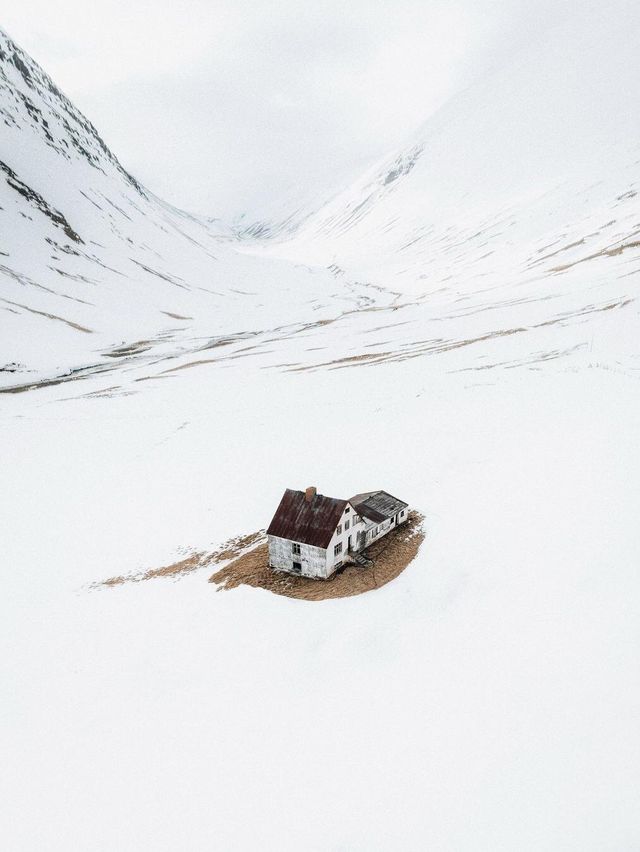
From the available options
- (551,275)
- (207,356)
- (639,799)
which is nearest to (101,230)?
(207,356)

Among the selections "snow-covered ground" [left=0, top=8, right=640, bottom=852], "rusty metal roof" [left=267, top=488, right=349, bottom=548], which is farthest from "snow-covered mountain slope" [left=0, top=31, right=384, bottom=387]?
"rusty metal roof" [left=267, top=488, right=349, bottom=548]

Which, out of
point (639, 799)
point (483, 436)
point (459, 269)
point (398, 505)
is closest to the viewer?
point (639, 799)

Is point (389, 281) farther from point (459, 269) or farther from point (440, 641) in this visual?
point (440, 641)

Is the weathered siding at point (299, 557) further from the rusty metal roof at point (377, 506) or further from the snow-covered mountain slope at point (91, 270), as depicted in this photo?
the snow-covered mountain slope at point (91, 270)

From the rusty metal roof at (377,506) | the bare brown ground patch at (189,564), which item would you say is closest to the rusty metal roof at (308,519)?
the rusty metal roof at (377,506)

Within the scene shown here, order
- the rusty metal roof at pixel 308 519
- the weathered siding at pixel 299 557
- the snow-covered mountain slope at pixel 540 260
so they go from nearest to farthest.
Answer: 1. the rusty metal roof at pixel 308 519
2. the weathered siding at pixel 299 557
3. the snow-covered mountain slope at pixel 540 260

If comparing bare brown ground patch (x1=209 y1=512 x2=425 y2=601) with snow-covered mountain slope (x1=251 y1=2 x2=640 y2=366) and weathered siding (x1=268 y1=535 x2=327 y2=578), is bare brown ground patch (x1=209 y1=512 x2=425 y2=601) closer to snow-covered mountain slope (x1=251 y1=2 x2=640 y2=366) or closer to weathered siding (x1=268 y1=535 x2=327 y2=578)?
weathered siding (x1=268 y1=535 x2=327 y2=578)
